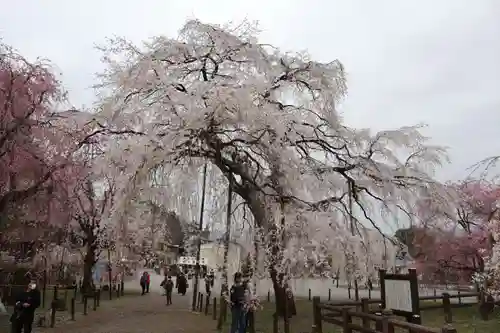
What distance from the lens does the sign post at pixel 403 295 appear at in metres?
7.66

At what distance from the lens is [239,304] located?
9180 mm

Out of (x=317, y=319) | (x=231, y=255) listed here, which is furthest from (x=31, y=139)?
(x=317, y=319)

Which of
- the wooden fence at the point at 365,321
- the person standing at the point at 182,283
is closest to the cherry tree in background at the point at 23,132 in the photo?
the wooden fence at the point at 365,321

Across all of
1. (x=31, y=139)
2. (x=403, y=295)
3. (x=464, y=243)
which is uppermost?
(x=31, y=139)

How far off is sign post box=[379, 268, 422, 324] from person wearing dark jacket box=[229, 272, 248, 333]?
8.78 feet

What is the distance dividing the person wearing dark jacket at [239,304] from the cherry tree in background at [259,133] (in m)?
1.24

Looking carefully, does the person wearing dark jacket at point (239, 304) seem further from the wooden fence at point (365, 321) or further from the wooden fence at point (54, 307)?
the wooden fence at point (54, 307)

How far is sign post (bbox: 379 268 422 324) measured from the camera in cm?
766

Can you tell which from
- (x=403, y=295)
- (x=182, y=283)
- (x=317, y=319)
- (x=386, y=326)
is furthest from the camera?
(x=182, y=283)

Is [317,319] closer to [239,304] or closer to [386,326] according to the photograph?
[239,304]

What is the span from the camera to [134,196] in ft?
31.3

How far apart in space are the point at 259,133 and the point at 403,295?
4.33 m

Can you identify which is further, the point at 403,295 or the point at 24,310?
the point at 24,310

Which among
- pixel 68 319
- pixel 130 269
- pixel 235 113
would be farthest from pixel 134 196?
pixel 130 269
